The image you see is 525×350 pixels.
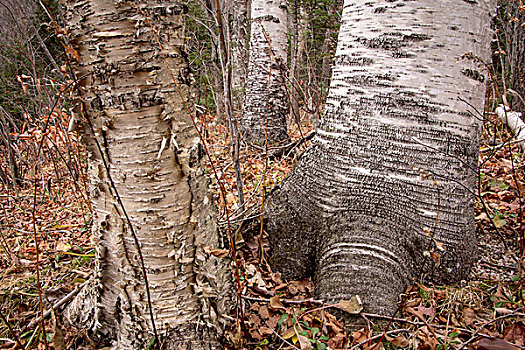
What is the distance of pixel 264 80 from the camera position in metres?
4.27

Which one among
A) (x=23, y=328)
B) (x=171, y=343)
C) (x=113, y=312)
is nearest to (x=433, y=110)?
(x=171, y=343)

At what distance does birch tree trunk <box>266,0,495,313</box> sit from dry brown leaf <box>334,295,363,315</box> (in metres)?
0.03

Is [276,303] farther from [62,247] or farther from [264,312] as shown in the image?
[62,247]

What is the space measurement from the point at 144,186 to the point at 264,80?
3.36 metres

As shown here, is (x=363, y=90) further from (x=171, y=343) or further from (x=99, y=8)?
(x=171, y=343)

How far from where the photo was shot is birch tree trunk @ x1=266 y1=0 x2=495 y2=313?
161 cm

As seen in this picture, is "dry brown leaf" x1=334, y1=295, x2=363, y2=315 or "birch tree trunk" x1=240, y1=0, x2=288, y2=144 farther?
"birch tree trunk" x1=240, y1=0, x2=288, y2=144

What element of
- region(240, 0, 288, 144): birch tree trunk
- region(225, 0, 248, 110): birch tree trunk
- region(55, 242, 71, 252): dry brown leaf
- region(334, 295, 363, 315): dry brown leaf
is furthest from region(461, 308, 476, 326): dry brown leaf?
region(225, 0, 248, 110): birch tree trunk

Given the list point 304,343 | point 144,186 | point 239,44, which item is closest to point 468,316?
point 304,343

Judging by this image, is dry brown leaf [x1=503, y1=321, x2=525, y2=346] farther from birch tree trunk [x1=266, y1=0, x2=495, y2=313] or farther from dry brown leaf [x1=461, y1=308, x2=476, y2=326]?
birch tree trunk [x1=266, y1=0, x2=495, y2=313]

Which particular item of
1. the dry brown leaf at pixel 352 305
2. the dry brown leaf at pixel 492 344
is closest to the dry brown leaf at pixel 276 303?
the dry brown leaf at pixel 352 305

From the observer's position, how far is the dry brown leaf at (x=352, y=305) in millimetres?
1544

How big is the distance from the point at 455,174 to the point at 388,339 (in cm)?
94

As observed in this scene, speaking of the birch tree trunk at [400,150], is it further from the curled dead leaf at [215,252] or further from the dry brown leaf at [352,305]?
the curled dead leaf at [215,252]
